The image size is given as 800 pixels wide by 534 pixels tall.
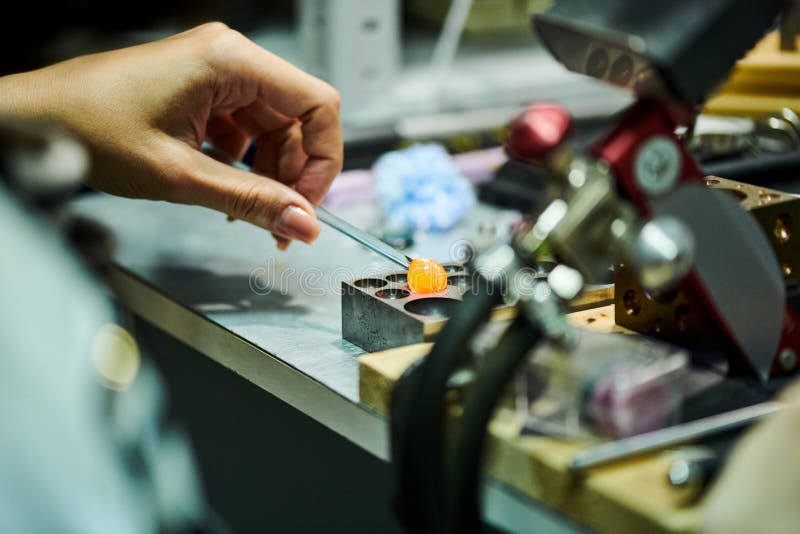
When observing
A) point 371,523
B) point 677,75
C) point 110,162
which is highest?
point 677,75

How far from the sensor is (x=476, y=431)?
0.64 m

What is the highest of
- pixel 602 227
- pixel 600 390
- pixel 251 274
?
pixel 602 227

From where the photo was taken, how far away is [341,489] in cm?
156

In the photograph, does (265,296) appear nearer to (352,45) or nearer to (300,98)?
(300,98)

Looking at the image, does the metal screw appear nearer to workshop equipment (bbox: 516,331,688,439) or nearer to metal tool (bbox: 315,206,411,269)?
workshop equipment (bbox: 516,331,688,439)

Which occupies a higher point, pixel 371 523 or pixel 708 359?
pixel 708 359

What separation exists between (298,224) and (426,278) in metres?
0.21

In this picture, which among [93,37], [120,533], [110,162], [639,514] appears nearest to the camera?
[120,533]

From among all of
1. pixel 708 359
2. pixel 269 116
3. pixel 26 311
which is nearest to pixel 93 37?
pixel 269 116

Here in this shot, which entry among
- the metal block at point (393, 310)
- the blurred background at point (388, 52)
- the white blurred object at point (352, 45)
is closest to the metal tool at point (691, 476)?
the metal block at point (393, 310)

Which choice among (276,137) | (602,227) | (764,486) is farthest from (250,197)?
(764,486)

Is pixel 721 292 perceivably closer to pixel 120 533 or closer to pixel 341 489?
pixel 120 533

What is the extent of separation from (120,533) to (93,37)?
5.75ft

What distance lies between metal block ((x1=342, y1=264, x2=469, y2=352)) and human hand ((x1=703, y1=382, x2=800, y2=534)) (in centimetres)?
33
